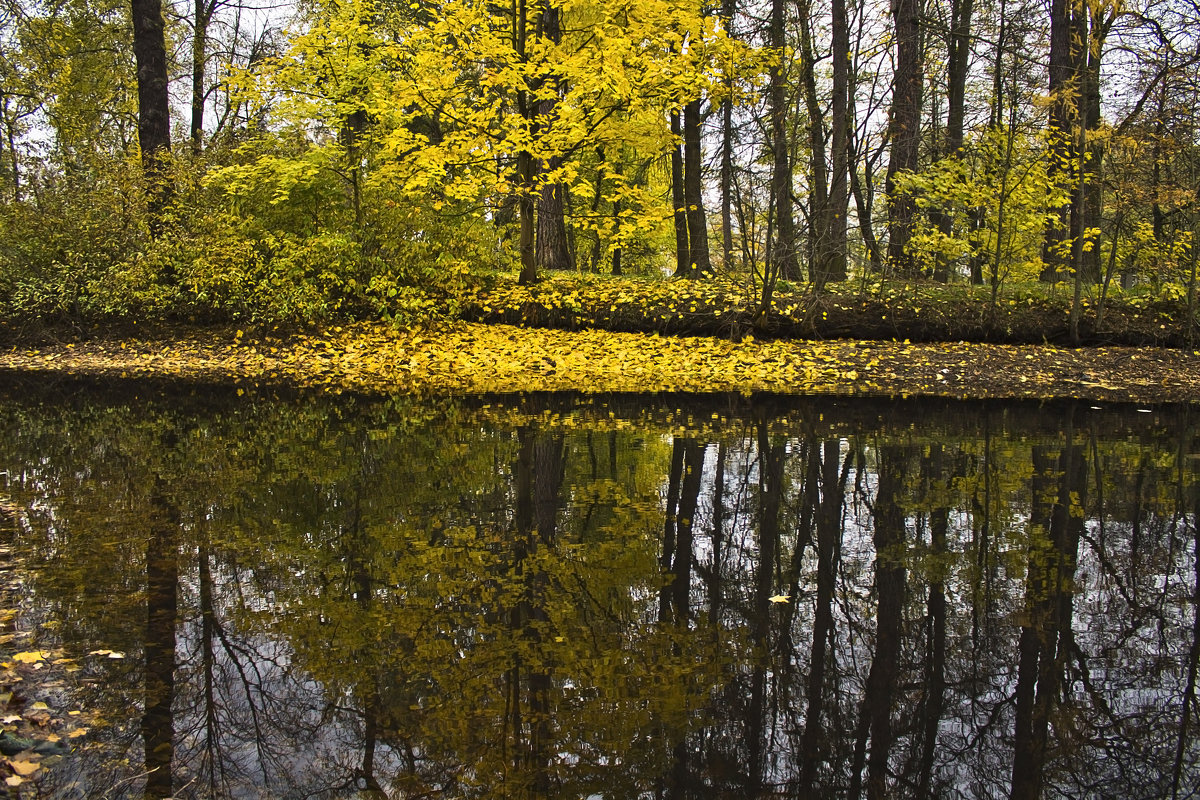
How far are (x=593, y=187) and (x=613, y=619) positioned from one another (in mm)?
13101

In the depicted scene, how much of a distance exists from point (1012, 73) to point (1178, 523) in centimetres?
1249

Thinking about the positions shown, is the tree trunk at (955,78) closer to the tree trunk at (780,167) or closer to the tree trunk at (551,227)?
the tree trunk at (780,167)

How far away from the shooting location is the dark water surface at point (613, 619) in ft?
8.98

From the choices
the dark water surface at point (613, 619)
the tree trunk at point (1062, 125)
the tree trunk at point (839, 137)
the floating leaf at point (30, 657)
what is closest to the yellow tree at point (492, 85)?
the tree trunk at point (839, 137)

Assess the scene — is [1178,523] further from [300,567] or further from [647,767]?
[300,567]

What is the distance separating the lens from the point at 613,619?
3.86 meters

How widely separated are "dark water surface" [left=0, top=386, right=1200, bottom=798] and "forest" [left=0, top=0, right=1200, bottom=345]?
8239 millimetres

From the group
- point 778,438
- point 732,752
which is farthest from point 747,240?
point 732,752

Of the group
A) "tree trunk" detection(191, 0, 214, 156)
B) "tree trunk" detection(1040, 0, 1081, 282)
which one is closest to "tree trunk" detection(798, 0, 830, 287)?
"tree trunk" detection(1040, 0, 1081, 282)

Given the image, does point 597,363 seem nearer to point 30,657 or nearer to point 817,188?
point 817,188

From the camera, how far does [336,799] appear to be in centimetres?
251

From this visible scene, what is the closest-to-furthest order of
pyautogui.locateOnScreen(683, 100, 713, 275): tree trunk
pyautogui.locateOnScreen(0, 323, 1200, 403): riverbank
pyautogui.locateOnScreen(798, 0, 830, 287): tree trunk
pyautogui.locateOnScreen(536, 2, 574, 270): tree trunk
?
pyautogui.locateOnScreen(0, 323, 1200, 403): riverbank, pyautogui.locateOnScreen(798, 0, 830, 287): tree trunk, pyautogui.locateOnScreen(536, 2, 574, 270): tree trunk, pyautogui.locateOnScreen(683, 100, 713, 275): tree trunk

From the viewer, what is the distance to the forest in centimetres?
1445

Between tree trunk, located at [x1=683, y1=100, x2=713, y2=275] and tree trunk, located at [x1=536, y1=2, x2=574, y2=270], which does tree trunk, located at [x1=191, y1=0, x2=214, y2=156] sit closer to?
tree trunk, located at [x1=536, y1=2, x2=574, y2=270]
